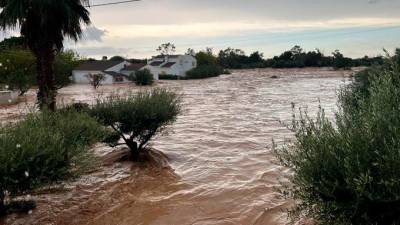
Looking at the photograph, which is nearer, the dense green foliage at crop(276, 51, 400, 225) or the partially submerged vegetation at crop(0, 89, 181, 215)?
the dense green foliage at crop(276, 51, 400, 225)

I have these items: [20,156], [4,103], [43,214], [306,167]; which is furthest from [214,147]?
[4,103]

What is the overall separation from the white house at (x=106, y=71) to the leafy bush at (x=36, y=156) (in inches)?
2252

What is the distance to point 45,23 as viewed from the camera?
1641cm

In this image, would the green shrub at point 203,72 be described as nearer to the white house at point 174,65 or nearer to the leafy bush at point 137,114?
the white house at point 174,65

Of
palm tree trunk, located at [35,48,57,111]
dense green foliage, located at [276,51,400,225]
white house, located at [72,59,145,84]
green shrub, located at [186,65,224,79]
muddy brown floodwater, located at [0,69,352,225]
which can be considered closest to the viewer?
dense green foliage, located at [276,51,400,225]

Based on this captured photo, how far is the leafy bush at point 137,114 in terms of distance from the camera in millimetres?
11383

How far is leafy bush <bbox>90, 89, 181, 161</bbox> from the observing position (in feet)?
37.3

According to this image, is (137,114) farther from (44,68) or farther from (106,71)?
(106,71)

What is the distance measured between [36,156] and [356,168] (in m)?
4.73

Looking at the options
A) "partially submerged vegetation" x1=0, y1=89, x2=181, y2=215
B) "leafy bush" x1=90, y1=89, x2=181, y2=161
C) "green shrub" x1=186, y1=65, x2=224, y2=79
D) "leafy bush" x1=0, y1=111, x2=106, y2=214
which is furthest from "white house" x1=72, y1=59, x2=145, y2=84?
"leafy bush" x1=0, y1=111, x2=106, y2=214

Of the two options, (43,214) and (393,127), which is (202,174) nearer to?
(43,214)

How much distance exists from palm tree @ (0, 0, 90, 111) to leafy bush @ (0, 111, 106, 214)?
7910 millimetres

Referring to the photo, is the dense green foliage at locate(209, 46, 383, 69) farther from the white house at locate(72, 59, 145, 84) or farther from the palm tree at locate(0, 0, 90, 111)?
the palm tree at locate(0, 0, 90, 111)

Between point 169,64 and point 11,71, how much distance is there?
42.8 meters
